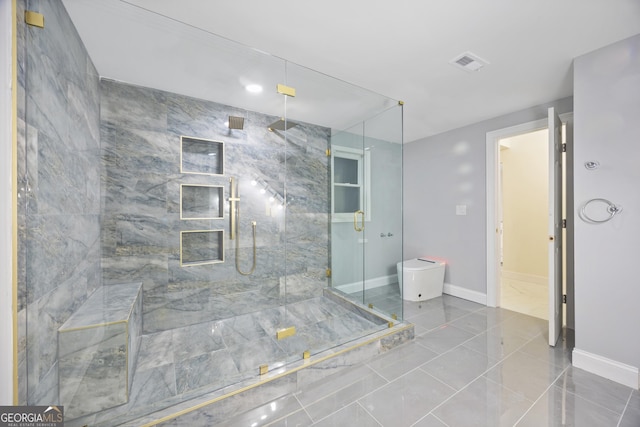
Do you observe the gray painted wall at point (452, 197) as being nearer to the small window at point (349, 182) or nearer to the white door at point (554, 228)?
the white door at point (554, 228)

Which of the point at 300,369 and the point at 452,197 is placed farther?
the point at 452,197

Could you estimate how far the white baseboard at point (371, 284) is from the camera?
2928 mm

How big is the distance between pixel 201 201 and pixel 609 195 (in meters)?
3.22

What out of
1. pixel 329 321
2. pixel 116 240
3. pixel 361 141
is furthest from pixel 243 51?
pixel 329 321

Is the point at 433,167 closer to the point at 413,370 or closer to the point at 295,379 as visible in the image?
the point at 413,370

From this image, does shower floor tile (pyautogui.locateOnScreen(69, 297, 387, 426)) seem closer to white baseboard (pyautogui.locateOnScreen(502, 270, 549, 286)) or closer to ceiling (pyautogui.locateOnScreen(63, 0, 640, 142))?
ceiling (pyautogui.locateOnScreen(63, 0, 640, 142))

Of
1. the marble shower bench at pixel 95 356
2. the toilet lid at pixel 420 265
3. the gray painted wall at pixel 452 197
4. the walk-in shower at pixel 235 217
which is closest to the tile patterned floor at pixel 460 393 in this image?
the marble shower bench at pixel 95 356

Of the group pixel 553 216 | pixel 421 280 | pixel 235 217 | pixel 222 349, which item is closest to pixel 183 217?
pixel 235 217

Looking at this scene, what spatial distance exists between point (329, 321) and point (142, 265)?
177 cm

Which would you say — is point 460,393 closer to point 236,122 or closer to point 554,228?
point 554,228

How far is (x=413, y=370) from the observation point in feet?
6.05

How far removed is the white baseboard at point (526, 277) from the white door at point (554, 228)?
2144mm

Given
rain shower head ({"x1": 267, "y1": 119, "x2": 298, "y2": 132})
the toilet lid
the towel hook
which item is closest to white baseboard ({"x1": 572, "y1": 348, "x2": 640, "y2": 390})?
the towel hook

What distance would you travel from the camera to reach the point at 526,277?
4.16m
